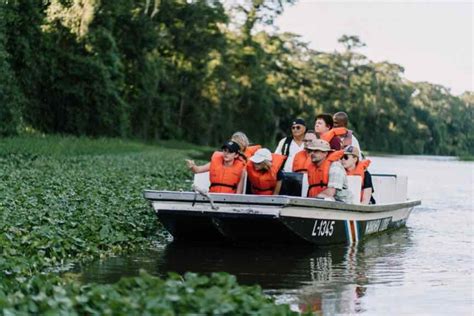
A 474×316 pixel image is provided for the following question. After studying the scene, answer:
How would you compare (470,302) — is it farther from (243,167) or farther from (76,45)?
(76,45)

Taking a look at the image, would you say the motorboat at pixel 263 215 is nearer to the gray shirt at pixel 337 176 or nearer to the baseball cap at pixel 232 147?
the gray shirt at pixel 337 176

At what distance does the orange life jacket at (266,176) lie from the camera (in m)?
A: 13.1

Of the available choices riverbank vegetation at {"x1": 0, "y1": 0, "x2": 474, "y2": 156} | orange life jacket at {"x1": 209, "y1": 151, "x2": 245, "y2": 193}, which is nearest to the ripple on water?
orange life jacket at {"x1": 209, "y1": 151, "x2": 245, "y2": 193}

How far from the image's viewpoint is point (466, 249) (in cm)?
1482

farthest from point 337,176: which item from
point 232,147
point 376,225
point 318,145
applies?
point 376,225

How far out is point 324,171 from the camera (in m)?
13.2

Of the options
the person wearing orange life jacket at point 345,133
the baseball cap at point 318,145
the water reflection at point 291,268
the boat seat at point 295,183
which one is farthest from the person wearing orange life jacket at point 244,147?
the person wearing orange life jacket at point 345,133

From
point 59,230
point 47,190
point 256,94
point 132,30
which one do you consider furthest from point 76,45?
point 59,230

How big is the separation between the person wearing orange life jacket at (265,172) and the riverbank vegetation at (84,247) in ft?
5.39

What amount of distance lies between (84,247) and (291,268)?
2560 mm

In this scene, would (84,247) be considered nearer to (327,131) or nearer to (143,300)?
(327,131)

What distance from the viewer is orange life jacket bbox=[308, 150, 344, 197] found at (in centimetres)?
1316

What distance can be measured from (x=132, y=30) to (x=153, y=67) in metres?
2.74

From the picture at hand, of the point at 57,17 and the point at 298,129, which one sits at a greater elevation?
the point at 57,17
